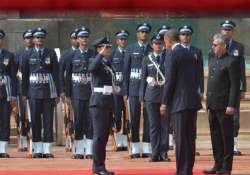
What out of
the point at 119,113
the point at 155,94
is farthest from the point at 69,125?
the point at 155,94

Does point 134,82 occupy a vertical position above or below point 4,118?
above

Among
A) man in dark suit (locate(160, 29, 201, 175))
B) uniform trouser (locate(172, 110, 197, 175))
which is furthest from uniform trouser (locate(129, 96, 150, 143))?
man in dark suit (locate(160, 29, 201, 175))

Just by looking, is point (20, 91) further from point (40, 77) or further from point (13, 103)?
point (40, 77)

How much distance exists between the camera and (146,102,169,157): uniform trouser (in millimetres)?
10523

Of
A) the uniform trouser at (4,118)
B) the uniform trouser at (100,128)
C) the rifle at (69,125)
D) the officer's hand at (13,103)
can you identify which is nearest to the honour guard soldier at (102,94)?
the uniform trouser at (100,128)

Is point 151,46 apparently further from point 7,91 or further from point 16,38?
point 16,38

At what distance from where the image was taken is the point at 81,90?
1104 cm

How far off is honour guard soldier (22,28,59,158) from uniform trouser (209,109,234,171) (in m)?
3.22

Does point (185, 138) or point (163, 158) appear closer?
point (185, 138)

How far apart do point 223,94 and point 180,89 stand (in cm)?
97

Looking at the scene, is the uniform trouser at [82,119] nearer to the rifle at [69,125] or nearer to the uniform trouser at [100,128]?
the rifle at [69,125]

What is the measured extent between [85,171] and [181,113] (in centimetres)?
223

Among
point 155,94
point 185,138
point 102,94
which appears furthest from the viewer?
point 155,94

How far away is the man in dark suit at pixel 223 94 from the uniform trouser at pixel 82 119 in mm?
2840
